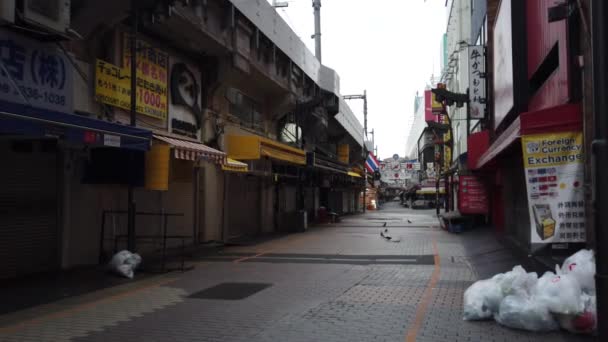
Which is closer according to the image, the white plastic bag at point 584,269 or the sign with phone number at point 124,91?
the white plastic bag at point 584,269

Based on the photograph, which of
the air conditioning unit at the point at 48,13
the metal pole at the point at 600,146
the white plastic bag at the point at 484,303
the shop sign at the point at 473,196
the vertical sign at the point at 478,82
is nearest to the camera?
the metal pole at the point at 600,146

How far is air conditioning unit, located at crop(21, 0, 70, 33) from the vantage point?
9.49m

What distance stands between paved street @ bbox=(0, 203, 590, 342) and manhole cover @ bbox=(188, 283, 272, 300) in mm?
17

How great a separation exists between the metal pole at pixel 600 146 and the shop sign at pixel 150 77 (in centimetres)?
1094

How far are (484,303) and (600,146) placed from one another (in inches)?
124

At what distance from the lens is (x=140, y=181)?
484 inches

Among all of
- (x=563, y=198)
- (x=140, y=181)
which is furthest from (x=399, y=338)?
(x=140, y=181)

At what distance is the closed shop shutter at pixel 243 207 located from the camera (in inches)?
804

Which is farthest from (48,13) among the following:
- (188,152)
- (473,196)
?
(473,196)

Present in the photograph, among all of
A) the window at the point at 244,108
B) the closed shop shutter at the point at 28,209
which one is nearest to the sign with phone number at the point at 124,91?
the closed shop shutter at the point at 28,209

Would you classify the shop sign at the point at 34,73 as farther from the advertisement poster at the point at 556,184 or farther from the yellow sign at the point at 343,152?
the yellow sign at the point at 343,152

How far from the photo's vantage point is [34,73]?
1015 cm

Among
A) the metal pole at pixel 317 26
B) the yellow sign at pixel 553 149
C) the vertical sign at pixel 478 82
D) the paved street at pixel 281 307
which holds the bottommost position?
the paved street at pixel 281 307

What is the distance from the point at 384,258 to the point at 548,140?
6788 millimetres
